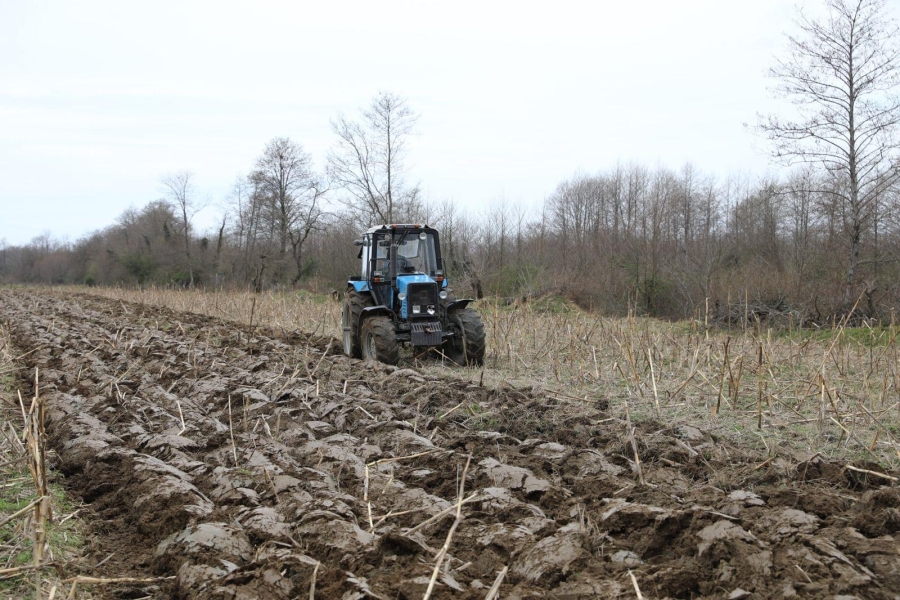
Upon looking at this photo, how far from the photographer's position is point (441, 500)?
13.4 ft

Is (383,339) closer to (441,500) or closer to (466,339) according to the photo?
(466,339)

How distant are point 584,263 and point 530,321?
59.6ft

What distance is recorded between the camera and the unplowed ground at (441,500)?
10.0 ft

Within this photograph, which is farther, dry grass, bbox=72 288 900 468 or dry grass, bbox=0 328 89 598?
dry grass, bbox=72 288 900 468

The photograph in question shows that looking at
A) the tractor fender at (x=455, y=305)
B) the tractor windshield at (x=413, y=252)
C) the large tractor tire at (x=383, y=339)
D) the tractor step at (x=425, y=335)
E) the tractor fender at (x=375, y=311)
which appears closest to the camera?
the large tractor tire at (x=383, y=339)

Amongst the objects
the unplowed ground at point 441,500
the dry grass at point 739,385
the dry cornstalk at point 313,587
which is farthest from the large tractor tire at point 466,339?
the dry cornstalk at point 313,587

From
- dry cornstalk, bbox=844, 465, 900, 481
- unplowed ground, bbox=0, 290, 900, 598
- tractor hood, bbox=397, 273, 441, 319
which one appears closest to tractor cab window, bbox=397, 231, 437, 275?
tractor hood, bbox=397, 273, 441, 319

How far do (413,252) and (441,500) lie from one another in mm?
6285

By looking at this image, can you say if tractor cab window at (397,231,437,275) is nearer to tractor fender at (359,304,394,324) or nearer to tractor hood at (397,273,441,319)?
tractor hood at (397,273,441,319)

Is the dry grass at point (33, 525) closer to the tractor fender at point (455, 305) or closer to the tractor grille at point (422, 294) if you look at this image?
the tractor grille at point (422, 294)

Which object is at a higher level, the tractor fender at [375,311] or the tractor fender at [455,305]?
the tractor fender at [455,305]

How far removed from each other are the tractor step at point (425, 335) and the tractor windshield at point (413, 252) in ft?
3.43

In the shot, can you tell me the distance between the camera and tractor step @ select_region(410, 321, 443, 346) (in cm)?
913

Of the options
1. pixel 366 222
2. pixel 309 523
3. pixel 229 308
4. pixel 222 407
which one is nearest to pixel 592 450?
pixel 309 523
